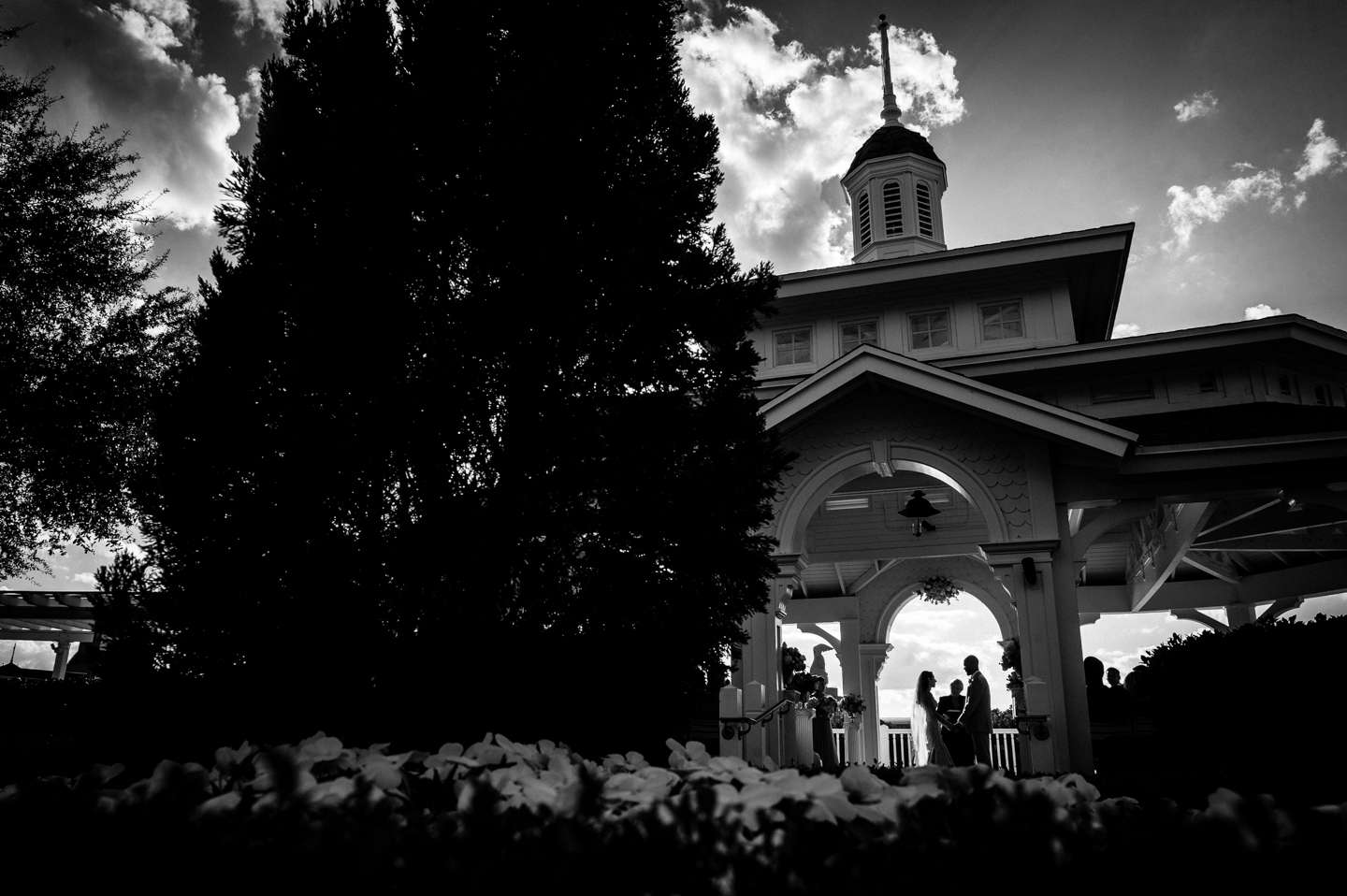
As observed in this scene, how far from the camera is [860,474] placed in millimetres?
11828

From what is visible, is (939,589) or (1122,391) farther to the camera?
(939,589)

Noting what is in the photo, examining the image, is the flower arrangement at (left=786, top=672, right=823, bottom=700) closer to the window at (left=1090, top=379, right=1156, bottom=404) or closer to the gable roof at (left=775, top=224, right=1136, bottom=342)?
the window at (left=1090, top=379, right=1156, bottom=404)

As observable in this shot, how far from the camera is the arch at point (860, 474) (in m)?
11.2

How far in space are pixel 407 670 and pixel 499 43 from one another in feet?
15.0

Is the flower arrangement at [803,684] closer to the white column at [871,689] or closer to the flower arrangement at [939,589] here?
the white column at [871,689]

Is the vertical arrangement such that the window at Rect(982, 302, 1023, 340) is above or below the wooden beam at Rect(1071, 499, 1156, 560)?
above

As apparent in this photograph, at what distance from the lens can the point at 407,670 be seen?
14.8ft

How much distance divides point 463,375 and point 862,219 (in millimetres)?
16960

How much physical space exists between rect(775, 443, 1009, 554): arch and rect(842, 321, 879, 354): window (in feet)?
16.9

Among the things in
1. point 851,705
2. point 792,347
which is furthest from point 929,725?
point 792,347

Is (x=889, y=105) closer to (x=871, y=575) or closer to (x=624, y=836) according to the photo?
(x=871, y=575)

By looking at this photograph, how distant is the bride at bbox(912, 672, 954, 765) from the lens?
36.8 ft

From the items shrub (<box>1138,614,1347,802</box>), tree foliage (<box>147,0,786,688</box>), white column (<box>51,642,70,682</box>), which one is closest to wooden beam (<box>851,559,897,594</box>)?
shrub (<box>1138,614,1347,802</box>)

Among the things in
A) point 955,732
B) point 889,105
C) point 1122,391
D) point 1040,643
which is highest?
→ point 889,105
